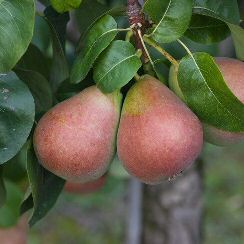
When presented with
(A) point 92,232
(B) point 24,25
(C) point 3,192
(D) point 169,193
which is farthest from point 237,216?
(B) point 24,25

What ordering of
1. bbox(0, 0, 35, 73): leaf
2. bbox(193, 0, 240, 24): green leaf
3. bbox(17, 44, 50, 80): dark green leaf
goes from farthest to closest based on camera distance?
bbox(17, 44, 50, 80): dark green leaf < bbox(193, 0, 240, 24): green leaf < bbox(0, 0, 35, 73): leaf

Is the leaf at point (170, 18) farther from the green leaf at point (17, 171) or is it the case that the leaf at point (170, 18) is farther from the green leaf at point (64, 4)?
the green leaf at point (17, 171)

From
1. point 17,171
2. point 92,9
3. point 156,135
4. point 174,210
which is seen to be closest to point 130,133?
point 156,135

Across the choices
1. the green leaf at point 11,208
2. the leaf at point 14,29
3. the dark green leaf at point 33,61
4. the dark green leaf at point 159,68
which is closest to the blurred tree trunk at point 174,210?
the green leaf at point 11,208

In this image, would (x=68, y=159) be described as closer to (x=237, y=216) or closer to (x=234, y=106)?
A: (x=234, y=106)

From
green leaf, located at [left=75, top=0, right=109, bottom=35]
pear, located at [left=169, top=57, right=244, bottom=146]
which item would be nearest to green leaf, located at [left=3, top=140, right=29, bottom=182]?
green leaf, located at [left=75, top=0, right=109, bottom=35]

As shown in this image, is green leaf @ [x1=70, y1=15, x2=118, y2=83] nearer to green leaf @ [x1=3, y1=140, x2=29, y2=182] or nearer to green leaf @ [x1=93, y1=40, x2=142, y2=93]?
green leaf @ [x1=93, y1=40, x2=142, y2=93]
